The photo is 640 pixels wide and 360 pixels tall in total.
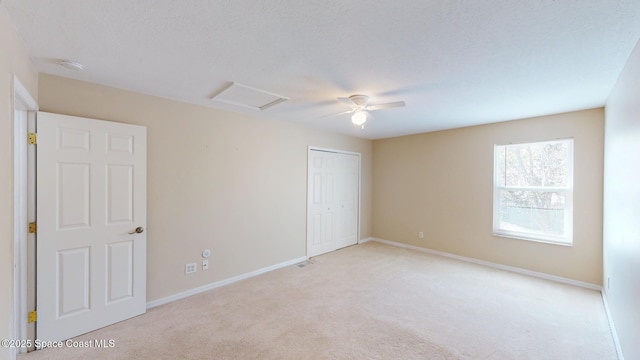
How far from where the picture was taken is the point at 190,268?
3.16 meters

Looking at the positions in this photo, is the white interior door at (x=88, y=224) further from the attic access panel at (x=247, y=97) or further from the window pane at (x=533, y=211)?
the window pane at (x=533, y=211)

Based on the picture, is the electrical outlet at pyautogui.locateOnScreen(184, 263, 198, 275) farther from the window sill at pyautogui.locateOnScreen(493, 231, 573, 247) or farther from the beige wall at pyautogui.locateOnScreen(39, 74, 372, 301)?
the window sill at pyautogui.locateOnScreen(493, 231, 573, 247)

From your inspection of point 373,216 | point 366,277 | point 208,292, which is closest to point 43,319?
point 208,292

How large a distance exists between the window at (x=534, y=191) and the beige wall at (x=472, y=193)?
0.37ft

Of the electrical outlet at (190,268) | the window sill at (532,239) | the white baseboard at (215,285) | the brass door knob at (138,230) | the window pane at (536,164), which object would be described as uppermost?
the window pane at (536,164)

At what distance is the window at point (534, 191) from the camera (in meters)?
3.61

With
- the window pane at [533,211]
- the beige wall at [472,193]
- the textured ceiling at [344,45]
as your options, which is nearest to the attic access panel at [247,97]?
the textured ceiling at [344,45]

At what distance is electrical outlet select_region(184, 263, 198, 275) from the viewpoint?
313cm

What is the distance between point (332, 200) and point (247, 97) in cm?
276

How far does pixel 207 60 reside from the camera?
2037 millimetres

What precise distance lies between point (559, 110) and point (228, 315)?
4868mm

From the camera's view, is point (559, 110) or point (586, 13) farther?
point (559, 110)

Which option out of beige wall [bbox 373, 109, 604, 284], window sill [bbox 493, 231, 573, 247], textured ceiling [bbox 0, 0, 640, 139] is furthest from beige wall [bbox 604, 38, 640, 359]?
window sill [bbox 493, 231, 573, 247]

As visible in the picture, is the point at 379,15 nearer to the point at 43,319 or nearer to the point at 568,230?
the point at 43,319
